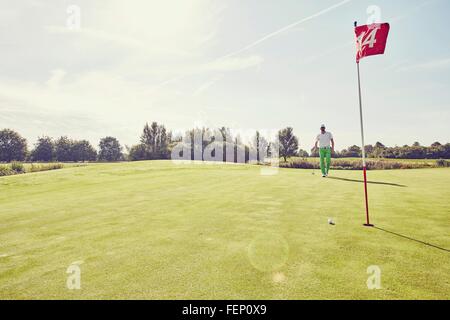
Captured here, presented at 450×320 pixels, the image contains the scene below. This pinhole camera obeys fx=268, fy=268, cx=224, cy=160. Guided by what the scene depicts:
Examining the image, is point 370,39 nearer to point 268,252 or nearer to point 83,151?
point 268,252

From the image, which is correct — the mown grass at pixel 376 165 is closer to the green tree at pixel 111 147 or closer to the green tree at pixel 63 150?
the green tree at pixel 63 150

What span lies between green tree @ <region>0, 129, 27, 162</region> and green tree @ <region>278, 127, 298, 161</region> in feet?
341

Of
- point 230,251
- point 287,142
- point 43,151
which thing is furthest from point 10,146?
point 230,251

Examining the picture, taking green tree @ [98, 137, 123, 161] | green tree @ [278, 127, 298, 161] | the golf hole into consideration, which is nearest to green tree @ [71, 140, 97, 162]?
green tree @ [98, 137, 123, 161]

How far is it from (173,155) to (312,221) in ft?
268

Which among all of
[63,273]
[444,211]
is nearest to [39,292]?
[63,273]

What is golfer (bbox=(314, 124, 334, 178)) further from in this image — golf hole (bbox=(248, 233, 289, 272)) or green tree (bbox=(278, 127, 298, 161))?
green tree (bbox=(278, 127, 298, 161))

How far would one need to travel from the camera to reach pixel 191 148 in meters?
85.9

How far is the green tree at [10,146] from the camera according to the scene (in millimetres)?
106625

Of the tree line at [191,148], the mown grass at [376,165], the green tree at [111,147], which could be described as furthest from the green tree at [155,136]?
the mown grass at [376,165]

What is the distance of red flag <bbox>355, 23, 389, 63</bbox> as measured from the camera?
922cm

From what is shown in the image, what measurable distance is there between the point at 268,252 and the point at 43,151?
13542 centimetres

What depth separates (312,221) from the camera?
728 centimetres

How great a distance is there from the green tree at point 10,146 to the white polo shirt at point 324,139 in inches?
4973
